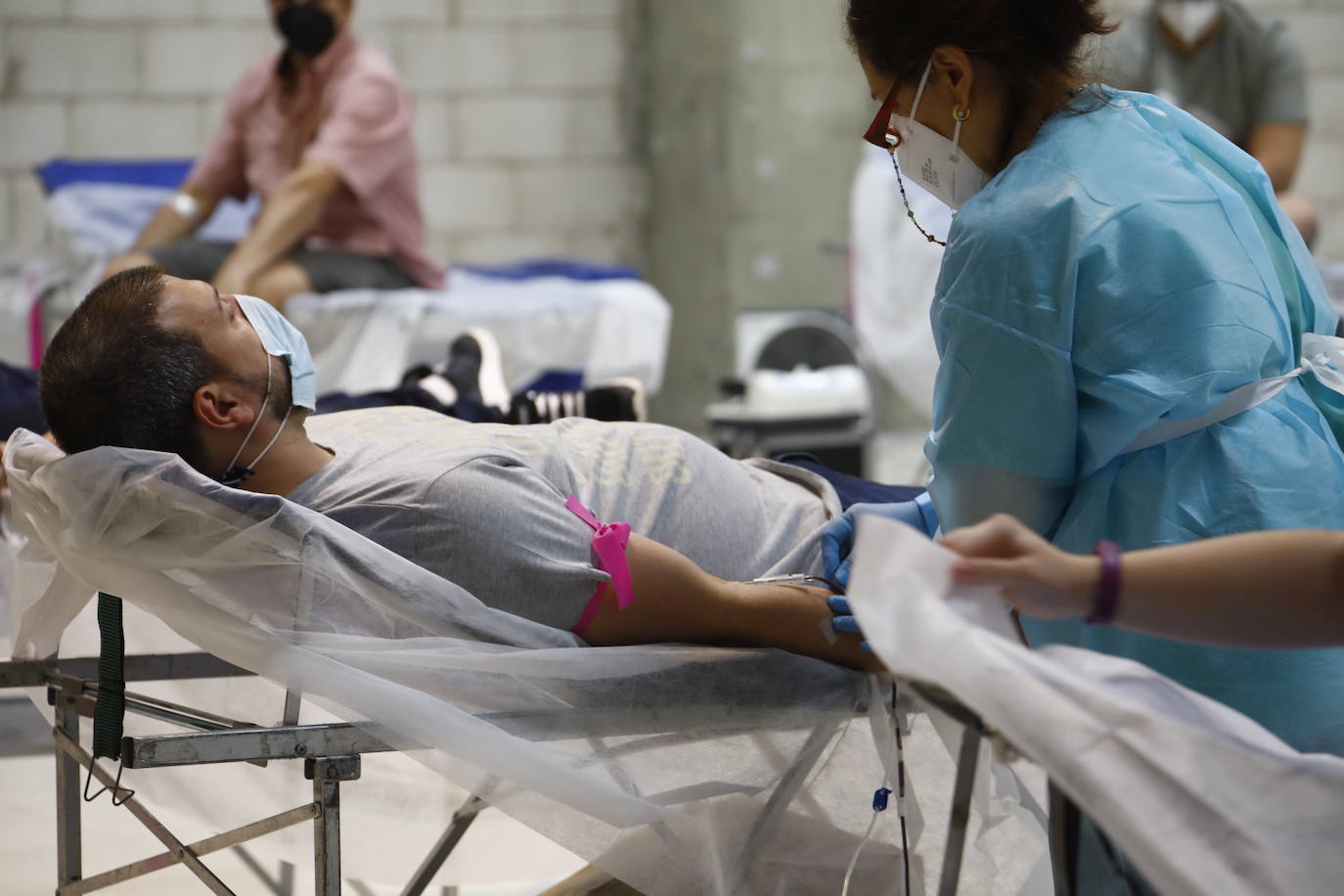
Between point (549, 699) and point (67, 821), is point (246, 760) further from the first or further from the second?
point (67, 821)

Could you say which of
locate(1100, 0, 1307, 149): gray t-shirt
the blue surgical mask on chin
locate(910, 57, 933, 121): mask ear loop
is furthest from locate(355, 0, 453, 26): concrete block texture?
locate(910, 57, 933, 121): mask ear loop

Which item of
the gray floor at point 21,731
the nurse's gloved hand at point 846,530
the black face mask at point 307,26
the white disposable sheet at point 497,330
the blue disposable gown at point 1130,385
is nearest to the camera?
the blue disposable gown at point 1130,385

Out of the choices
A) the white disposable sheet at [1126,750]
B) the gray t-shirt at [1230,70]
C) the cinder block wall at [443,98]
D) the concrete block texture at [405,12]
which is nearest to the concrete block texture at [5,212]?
the cinder block wall at [443,98]

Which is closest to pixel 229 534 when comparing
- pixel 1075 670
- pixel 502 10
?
pixel 1075 670

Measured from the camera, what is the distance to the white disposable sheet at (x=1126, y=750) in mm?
812

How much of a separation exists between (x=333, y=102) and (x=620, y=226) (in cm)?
217

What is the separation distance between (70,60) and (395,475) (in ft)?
14.4

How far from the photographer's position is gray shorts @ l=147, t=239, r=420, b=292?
11.3 feet

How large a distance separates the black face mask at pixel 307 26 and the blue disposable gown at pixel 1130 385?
9.30ft

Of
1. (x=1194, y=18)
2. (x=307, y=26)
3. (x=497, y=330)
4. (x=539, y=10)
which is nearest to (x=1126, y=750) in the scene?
(x=497, y=330)

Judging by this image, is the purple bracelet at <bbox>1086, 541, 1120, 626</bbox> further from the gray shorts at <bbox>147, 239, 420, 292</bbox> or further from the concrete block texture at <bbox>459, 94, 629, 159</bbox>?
the concrete block texture at <bbox>459, 94, 629, 159</bbox>

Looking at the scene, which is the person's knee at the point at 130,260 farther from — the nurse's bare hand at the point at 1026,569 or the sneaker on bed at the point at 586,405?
the nurse's bare hand at the point at 1026,569

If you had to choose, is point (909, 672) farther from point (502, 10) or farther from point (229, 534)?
point (502, 10)

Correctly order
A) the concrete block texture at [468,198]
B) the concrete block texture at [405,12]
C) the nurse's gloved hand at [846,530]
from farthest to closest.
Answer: the concrete block texture at [468,198]
the concrete block texture at [405,12]
the nurse's gloved hand at [846,530]
